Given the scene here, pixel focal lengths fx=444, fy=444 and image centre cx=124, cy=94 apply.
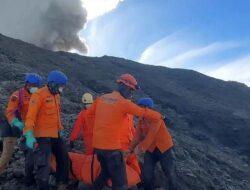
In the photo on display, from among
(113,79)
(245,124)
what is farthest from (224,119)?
(113,79)

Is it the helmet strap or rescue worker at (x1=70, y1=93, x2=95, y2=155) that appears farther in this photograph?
rescue worker at (x1=70, y1=93, x2=95, y2=155)

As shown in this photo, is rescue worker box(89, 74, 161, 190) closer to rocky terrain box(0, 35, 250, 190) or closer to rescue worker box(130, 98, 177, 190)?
rescue worker box(130, 98, 177, 190)

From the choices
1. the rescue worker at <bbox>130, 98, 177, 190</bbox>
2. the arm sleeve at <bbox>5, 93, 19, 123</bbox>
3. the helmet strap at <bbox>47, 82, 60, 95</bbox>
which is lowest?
the rescue worker at <bbox>130, 98, 177, 190</bbox>

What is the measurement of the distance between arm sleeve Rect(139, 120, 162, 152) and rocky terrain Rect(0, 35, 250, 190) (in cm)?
135

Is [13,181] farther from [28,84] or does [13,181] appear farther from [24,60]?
[24,60]

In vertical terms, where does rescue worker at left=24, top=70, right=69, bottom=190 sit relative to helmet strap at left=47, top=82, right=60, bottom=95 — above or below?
below

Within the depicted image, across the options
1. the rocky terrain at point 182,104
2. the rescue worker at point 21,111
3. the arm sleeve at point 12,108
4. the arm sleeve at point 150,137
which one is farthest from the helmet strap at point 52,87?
the arm sleeve at point 150,137

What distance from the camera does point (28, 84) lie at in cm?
822

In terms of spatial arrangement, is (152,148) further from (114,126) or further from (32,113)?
(32,113)

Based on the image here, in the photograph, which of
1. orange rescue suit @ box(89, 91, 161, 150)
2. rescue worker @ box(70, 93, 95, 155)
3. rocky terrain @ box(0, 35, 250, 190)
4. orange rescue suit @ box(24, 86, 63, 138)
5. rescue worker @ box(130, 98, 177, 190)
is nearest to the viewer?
orange rescue suit @ box(89, 91, 161, 150)

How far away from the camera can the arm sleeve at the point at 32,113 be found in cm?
706

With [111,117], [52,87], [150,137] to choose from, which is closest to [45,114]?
[52,87]

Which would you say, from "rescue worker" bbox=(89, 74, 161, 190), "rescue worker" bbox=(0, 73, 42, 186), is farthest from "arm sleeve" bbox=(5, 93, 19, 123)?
"rescue worker" bbox=(89, 74, 161, 190)

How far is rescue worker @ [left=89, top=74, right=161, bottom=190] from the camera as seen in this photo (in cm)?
696
